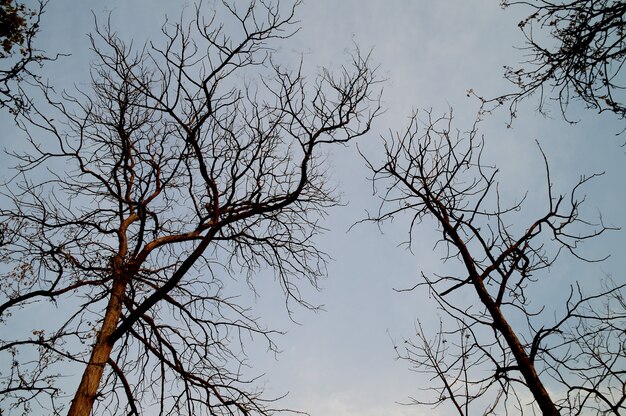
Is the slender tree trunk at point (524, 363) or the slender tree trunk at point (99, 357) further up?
the slender tree trunk at point (99, 357)

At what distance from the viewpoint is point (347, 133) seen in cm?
575

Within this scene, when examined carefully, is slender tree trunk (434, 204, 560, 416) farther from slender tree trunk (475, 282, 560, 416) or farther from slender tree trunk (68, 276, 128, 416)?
slender tree trunk (68, 276, 128, 416)

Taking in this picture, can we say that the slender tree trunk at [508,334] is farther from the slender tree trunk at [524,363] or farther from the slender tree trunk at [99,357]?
the slender tree trunk at [99,357]

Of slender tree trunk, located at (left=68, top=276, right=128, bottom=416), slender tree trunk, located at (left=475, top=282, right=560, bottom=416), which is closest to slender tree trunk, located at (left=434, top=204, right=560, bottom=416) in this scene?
slender tree trunk, located at (left=475, top=282, right=560, bottom=416)

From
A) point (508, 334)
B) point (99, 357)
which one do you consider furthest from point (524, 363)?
point (99, 357)

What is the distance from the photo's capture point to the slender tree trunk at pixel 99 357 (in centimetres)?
430

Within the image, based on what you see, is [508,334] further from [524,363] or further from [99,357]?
A: [99,357]

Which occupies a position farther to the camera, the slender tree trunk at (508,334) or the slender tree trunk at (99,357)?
the slender tree trunk at (99,357)

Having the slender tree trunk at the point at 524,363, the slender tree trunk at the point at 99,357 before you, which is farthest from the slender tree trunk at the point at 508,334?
the slender tree trunk at the point at 99,357

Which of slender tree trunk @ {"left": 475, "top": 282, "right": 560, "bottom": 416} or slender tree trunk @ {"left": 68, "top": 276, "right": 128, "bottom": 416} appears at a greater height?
slender tree trunk @ {"left": 68, "top": 276, "right": 128, "bottom": 416}

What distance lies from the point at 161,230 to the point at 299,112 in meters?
3.12

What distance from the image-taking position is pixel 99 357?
185 inches

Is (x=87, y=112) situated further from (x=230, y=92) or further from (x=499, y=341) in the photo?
(x=499, y=341)

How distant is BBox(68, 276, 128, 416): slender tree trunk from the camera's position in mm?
4305
